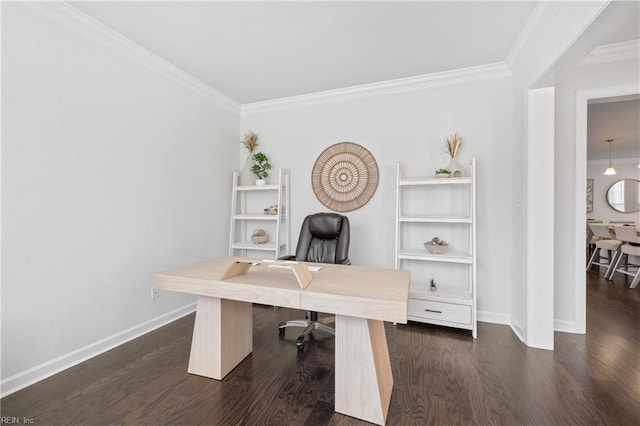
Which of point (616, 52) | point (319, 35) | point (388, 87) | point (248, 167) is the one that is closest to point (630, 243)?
point (616, 52)

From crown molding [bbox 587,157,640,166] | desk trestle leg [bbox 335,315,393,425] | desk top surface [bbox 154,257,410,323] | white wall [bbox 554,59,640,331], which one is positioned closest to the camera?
desk top surface [bbox 154,257,410,323]

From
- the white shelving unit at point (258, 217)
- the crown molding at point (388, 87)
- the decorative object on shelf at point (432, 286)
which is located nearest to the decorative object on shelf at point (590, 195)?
the crown molding at point (388, 87)

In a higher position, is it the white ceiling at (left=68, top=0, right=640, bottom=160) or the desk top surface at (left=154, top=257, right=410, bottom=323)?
the white ceiling at (left=68, top=0, right=640, bottom=160)

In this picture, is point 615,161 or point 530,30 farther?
point 615,161

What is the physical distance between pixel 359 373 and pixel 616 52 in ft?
10.6

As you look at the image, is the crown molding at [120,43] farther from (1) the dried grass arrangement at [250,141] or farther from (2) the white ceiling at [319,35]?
(1) the dried grass arrangement at [250,141]

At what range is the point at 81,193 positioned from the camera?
198 centimetres

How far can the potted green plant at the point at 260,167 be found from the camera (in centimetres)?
339

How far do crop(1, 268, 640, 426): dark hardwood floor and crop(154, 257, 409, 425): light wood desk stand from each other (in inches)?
4.5

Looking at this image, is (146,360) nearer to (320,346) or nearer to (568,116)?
(320,346)

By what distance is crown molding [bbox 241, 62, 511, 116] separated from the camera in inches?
105

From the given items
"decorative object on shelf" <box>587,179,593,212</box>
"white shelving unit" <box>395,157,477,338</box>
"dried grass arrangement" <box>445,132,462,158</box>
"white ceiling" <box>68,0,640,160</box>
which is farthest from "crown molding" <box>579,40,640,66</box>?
"decorative object on shelf" <box>587,179,593,212</box>

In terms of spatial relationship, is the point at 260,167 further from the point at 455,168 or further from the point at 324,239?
the point at 455,168

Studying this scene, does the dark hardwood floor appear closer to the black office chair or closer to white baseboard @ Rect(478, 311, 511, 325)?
white baseboard @ Rect(478, 311, 511, 325)
